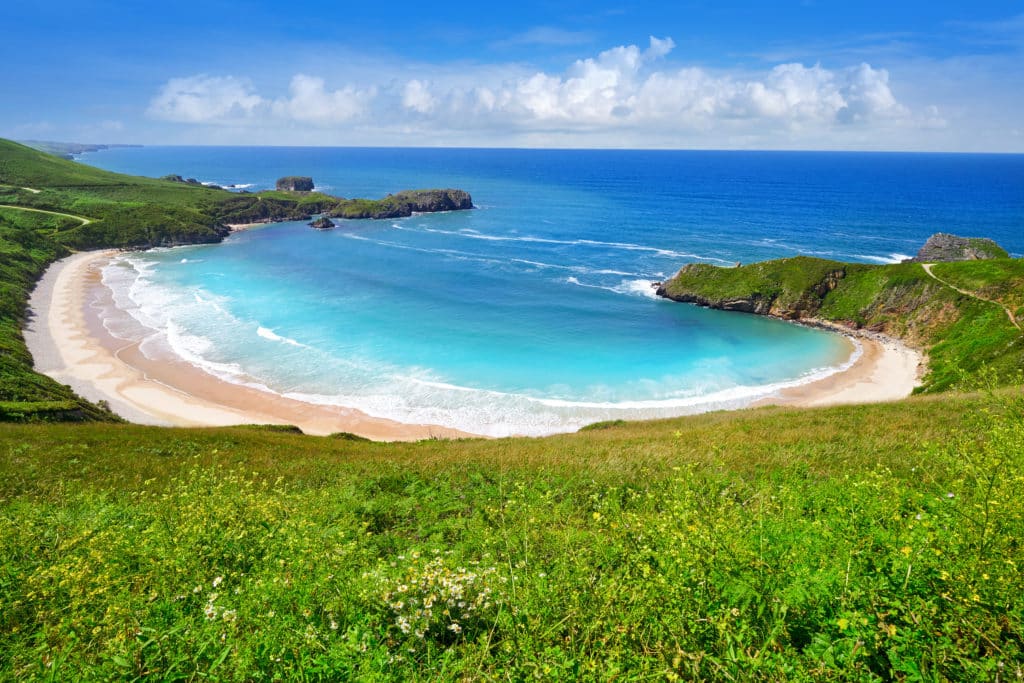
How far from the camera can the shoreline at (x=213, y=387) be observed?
156 feet

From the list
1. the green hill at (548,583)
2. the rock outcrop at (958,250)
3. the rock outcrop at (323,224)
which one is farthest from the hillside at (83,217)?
the rock outcrop at (958,250)

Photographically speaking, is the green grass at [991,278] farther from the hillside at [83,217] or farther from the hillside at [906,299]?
the hillside at [83,217]

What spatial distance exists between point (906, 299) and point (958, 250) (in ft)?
108

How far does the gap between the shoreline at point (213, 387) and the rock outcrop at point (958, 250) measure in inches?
1410

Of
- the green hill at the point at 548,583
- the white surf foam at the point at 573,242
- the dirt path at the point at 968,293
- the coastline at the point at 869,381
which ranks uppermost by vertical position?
the white surf foam at the point at 573,242

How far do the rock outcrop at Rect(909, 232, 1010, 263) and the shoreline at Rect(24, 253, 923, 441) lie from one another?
35825mm

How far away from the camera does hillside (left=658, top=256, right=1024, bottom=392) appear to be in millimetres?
51312

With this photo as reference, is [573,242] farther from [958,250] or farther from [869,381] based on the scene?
[869,381]

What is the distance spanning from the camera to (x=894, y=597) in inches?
267

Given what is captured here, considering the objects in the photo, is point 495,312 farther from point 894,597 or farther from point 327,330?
point 894,597

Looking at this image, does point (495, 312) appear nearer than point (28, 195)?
Yes

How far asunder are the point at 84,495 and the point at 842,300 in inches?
3421

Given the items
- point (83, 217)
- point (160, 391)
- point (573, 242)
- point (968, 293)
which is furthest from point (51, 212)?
point (968, 293)

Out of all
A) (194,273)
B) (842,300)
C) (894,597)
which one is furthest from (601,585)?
(194,273)
